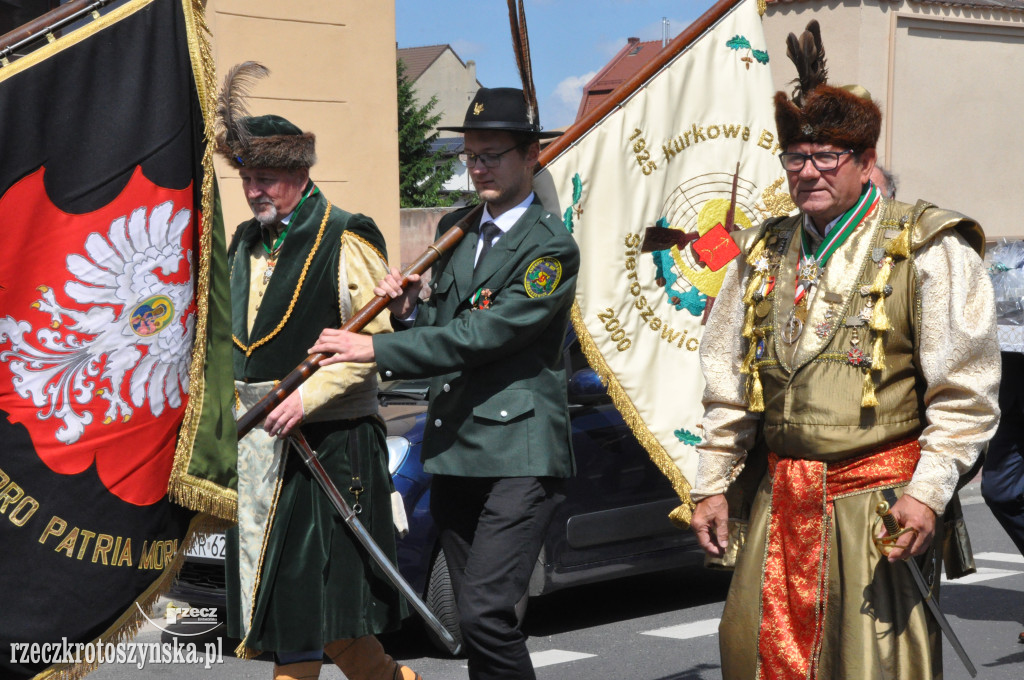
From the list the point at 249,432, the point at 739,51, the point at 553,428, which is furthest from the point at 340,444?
the point at 739,51

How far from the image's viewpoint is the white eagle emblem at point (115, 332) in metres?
2.72

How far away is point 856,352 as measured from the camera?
10.6 feet

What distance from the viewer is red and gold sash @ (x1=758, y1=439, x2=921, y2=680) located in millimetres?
3225

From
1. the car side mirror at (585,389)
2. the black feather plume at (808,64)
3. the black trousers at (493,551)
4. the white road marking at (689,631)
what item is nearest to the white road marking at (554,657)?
the white road marking at (689,631)

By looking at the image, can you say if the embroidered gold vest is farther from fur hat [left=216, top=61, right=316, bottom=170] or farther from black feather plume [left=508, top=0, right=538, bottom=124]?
fur hat [left=216, top=61, right=316, bottom=170]

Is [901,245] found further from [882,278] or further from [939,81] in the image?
[939,81]

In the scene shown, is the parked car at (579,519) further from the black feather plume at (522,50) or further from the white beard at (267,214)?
the black feather plume at (522,50)

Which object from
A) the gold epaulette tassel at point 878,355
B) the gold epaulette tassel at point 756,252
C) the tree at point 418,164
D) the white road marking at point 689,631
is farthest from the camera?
the tree at point 418,164

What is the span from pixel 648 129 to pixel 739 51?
0.56 meters

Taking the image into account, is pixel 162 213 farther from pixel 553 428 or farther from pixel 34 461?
pixel 553 428

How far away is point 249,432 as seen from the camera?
14.0 ft

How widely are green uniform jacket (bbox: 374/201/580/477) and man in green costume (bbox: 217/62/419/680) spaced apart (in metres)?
0.40

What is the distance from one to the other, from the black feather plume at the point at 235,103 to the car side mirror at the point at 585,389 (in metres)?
2.43

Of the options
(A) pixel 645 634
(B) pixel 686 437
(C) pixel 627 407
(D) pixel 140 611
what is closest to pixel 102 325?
(D) pixel 140 611
